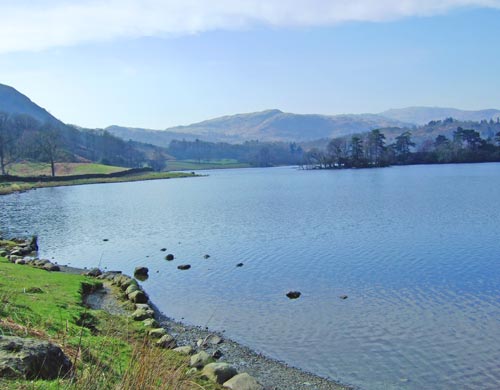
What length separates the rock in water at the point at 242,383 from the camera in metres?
15.2

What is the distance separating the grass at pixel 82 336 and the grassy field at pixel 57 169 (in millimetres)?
152971

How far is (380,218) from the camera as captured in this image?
5809cm

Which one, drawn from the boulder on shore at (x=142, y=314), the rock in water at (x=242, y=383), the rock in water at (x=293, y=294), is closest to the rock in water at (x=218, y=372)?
the rock in water at (x=242, y=383)

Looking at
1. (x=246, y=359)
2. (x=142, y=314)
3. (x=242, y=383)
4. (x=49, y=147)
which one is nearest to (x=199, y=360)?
(x=242, y=383)

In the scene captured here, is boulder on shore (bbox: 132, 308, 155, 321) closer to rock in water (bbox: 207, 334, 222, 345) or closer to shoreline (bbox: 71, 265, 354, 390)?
shoreline (bbox: 71, 265, 354, 390)

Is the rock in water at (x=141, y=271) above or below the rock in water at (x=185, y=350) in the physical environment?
below

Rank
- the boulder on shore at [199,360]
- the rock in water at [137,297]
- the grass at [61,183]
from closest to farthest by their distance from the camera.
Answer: the boulder on shore at [199,360] → the rock in water at [137,297] → the grass at [61,183]

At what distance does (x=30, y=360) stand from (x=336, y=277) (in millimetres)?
25083

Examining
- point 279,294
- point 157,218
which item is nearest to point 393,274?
point 279,294

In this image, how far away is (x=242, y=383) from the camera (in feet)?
50.4

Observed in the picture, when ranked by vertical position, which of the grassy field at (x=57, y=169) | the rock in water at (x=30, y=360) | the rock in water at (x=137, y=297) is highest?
the grassy field at (x=57, y=169)

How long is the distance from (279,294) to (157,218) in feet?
141

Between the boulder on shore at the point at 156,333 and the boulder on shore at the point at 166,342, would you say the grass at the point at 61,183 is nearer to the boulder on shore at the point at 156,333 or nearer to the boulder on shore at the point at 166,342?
the boulder on shore at the point at 156,333

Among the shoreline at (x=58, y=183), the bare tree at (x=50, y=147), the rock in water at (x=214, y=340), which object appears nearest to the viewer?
the rock in water at (x=214, y=340)
